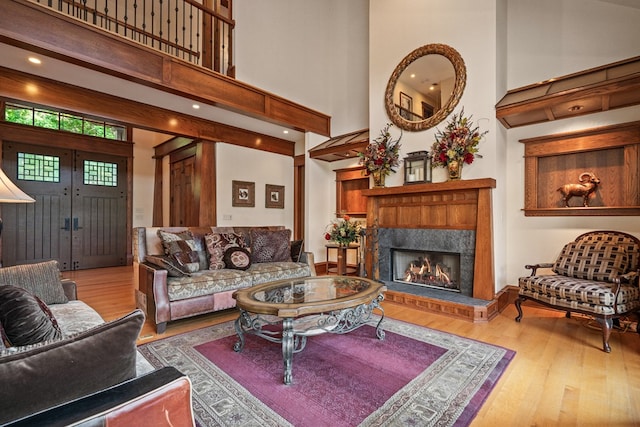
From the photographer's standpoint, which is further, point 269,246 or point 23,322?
point 269,246

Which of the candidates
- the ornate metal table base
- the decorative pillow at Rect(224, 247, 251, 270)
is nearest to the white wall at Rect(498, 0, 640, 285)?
the ornate metal table base

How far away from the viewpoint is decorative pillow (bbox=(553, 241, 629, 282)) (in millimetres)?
3008

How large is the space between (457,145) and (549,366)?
2.49 metres

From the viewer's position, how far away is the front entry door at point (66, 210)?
18.7 feet

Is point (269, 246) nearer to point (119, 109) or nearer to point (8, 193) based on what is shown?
point (8, 193)

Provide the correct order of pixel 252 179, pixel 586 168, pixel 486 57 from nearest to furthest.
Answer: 1. pixel 586 168
2. pixel 486 57
3. pixel 252 179

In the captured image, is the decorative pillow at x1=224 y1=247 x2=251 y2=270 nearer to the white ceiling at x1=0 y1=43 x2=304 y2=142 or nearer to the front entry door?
the white ceiling at x1=0 y1=43 x2=304 y2=142

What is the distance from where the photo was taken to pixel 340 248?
4973 millimetres

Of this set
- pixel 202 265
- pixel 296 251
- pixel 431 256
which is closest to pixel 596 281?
pixel 431 256

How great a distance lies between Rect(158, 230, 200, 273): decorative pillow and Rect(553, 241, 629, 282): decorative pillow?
417 centimetres

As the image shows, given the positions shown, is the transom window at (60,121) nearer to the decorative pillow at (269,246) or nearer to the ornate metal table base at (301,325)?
the decorative pillow at (269,246)

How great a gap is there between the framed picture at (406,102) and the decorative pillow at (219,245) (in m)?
3.06

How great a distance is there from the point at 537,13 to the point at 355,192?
12.1ft

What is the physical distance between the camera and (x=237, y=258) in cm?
370
